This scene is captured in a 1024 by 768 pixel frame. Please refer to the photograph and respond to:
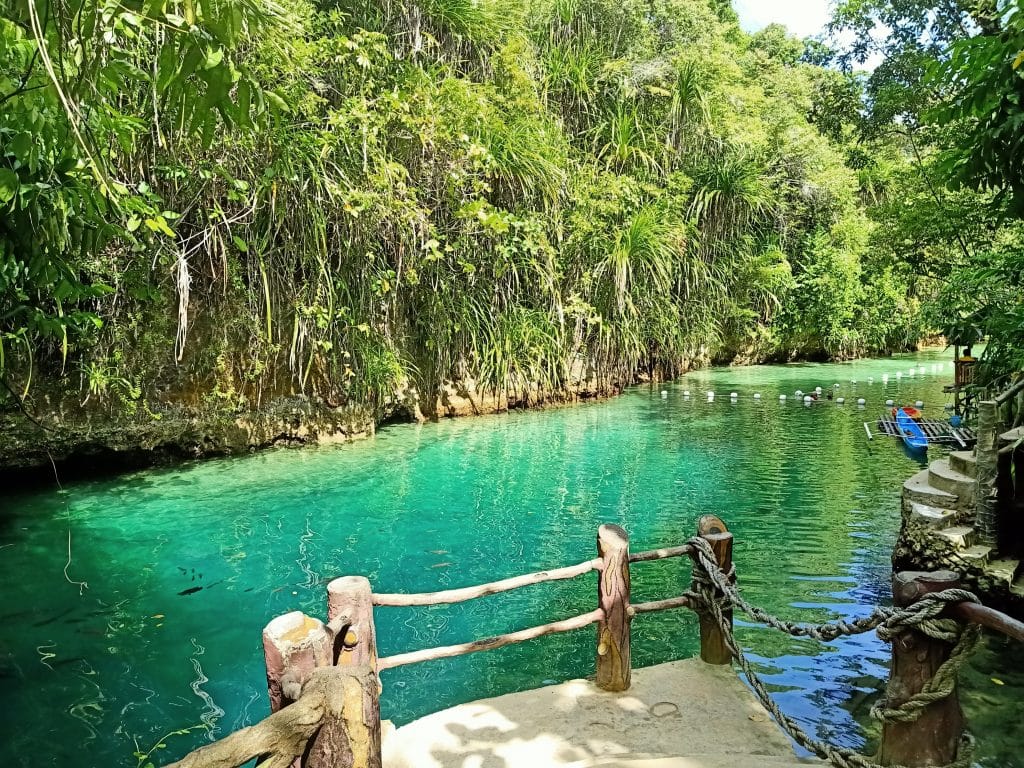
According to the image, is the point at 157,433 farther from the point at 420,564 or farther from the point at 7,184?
the point at 7,184

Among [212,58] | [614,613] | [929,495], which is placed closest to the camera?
[212,58]

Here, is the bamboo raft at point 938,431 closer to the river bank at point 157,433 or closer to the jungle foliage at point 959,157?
the jungle foliage at point 959,157

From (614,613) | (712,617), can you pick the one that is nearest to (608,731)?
(614,613)

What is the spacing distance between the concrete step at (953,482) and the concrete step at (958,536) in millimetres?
286

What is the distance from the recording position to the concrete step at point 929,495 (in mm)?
5586

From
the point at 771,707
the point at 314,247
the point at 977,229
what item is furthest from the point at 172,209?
the point at 977,229

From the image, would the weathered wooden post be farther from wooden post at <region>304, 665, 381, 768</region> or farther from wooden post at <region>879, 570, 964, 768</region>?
wooden post at <region>879, 570, 964, 768</region>

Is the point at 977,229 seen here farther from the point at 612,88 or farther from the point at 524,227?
the point at 612,88

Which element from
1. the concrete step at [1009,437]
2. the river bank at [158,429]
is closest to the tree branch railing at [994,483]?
the concrete step at [1009,437]

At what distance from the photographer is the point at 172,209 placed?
893 cm

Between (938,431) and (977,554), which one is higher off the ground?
(938,431)

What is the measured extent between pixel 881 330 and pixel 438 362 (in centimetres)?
1915

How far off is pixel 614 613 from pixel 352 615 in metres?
1.30

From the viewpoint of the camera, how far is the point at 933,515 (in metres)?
5.43
